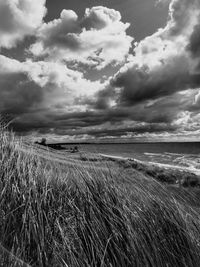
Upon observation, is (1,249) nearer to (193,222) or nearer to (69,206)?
(69,206)

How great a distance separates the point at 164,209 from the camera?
321cm

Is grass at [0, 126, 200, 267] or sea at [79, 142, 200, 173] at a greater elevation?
grass at [0, 126, 200, 267]

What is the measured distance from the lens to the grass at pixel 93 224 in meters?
2.58

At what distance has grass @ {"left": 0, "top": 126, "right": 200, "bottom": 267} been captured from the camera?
2.58 metres

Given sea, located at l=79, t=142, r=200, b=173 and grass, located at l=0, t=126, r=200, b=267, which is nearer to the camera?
grass, located at l=0, t=126, r=200, b=267

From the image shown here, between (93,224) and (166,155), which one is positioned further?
(166,155)

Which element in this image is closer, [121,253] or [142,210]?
[121,253]

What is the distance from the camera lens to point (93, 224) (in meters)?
2.88

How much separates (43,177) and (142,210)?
154 cm

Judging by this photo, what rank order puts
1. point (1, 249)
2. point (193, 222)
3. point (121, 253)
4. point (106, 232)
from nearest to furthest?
point (1, 249) → point (121, 253) → point (106, 232) → point (193, 222)

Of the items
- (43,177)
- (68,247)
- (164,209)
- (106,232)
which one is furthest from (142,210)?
(43,177)

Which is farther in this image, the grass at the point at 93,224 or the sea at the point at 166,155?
the sea at the point at 166,155

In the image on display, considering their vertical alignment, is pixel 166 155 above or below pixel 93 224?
below

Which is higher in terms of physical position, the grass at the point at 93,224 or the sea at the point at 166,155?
the grass at the point at 93,224
